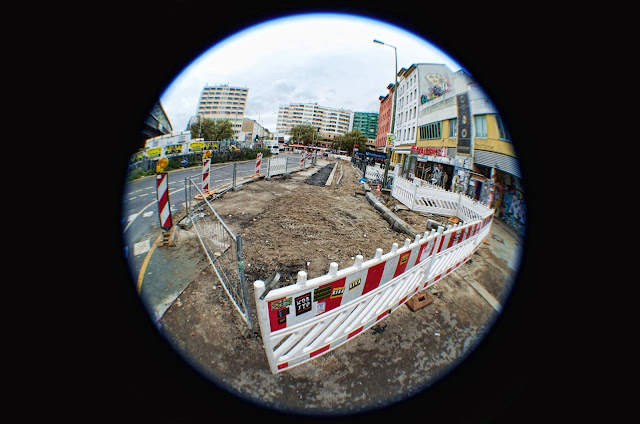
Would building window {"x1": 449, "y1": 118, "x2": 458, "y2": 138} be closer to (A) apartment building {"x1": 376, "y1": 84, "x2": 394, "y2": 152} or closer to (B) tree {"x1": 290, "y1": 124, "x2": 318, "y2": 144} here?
(A) apartment building {"x1": 376, "y1": 84, "x2": 394, "y2": 152}

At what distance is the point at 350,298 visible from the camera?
2.29 m

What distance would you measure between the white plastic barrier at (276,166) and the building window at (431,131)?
43.0ft

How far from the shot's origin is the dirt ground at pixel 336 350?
1876 mm

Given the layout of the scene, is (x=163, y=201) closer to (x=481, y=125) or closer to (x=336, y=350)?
(x=336, y=350)

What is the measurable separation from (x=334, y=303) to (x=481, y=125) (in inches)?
539

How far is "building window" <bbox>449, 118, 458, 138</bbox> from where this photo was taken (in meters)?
14.2

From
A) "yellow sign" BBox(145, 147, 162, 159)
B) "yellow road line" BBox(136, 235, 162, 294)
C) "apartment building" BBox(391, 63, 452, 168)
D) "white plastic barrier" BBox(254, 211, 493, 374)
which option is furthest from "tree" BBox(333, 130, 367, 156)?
"white plastic barrier" BBox(254, 211, 493, 374)

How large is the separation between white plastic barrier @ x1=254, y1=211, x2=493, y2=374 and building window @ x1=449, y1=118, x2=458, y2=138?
14.6 metres

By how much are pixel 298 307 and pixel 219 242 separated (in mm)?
2808

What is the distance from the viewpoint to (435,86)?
18453mm

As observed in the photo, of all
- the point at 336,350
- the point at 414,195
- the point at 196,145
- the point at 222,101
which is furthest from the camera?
the point at 222,101

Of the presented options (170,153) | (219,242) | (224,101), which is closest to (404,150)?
(170,153)

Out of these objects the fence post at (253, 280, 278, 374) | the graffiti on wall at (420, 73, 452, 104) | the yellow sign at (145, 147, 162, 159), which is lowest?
the fence post at (253, 280, 278, 374)

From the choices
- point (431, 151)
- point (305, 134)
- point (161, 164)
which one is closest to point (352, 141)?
point (305, 134)
